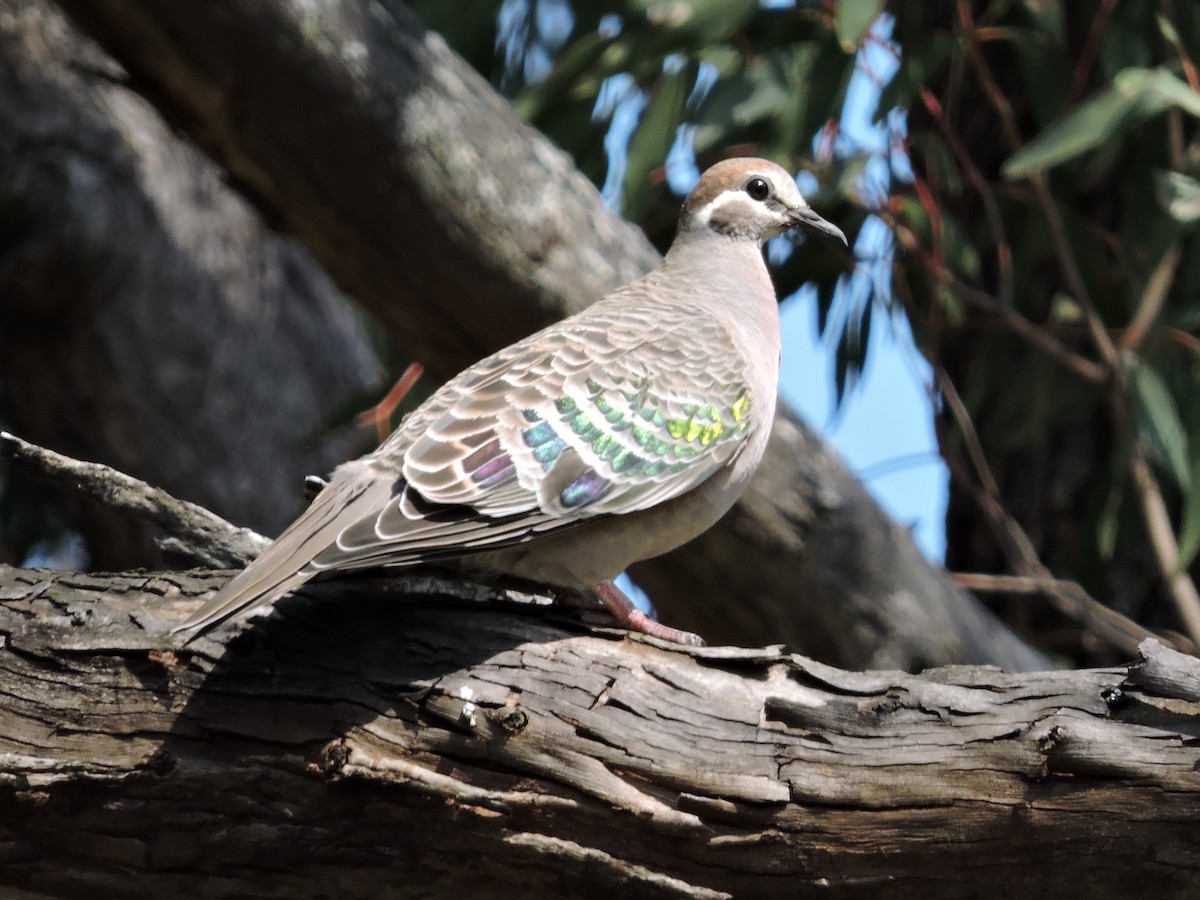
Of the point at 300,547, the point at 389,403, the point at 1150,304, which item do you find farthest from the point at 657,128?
the point at 300,547

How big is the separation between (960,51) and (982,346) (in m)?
0.97

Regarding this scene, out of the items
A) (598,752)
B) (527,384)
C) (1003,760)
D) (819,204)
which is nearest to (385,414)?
(819,204)

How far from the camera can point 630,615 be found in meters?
2.61

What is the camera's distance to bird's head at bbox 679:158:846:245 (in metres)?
3.39

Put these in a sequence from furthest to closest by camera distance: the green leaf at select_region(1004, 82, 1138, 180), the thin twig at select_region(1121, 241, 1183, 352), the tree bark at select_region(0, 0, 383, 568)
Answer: the tree bark at select_region(0, 0, 383, 568) < the thin twig at select_region(1121, 241, 1183, 352) < the green leaf at select_region(1004, 82, 1138, 180)

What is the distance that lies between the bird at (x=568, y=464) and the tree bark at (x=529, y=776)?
19 centimetres

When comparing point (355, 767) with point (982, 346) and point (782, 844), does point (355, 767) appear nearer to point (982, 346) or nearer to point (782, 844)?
point (782, 844)

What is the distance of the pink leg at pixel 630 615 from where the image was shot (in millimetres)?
2588

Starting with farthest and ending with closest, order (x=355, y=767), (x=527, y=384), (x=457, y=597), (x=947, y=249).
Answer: (x=947, y=249) < (x=527, y=384) < (x=457, y=597) < (x=355, y=767)

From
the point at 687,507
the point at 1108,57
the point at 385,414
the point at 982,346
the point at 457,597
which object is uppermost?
the point at 1108,57

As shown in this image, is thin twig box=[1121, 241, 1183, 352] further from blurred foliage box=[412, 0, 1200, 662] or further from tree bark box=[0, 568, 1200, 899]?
tree bark box=[0, 568, 1200, 899]

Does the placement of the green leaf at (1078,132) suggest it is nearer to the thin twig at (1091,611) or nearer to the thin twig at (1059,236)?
the thin twig at (1059,236)

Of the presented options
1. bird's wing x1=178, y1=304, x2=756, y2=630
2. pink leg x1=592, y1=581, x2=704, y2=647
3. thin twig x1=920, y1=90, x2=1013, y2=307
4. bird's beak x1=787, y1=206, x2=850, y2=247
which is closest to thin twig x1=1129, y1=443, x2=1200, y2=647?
thin twig x1=920, y1=90, x2=1013, y2=307

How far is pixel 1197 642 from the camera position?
3984 mm
